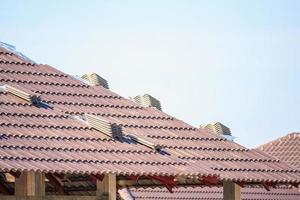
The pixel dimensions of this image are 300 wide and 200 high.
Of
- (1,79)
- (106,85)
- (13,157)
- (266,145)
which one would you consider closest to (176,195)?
(266,145)

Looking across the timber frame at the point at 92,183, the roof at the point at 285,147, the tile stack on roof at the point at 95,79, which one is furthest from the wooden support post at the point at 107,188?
the roof at the point at 285,147

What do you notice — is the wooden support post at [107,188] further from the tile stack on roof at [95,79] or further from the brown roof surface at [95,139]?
the tile stack on roof at [95,79]

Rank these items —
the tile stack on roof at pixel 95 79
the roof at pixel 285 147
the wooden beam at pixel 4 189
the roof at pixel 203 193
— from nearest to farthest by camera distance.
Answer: the wooden beam at pixel 4 189
the tile stack on roof at pixel 95 79
the roof at pixel 203 193
the roof at pixel 285 147

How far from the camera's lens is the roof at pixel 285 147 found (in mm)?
39375

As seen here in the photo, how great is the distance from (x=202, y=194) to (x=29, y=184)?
15.0 meters

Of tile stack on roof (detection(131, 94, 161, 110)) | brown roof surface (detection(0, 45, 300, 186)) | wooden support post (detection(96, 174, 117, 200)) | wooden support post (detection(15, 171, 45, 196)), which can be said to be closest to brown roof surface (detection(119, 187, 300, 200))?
tile stack on roof (detection(131, 94, 161, 110))

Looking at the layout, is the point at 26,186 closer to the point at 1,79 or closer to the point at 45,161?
the point at 45,161

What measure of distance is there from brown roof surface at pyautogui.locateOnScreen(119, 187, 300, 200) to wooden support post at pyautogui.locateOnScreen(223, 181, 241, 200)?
439 inches

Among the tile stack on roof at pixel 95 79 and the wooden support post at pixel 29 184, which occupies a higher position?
the tile stack on roof at pixel 95 79

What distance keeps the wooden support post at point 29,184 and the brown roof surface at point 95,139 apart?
471 mm

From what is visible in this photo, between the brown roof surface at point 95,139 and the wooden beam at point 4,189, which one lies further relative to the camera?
the wooden beam at point 4,189

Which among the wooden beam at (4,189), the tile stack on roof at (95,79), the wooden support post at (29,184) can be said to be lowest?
the wooden support post at (29,184)

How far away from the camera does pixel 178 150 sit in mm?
21875

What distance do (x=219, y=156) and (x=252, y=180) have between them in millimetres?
895
